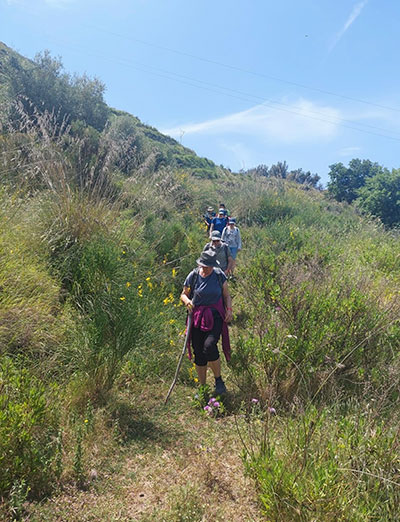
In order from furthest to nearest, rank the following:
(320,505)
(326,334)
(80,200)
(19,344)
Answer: (80,200) < (326,334) < (19,344) < (320,505)

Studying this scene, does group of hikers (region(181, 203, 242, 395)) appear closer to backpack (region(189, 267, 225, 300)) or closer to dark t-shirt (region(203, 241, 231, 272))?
backpack (region(189, 267, 225, 300))

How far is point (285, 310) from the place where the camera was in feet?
13.8

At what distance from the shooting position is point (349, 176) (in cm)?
3822

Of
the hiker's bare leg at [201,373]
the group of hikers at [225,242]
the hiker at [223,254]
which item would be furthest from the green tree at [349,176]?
the hiker's bare leg at [201,373]

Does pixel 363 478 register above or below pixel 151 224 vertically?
below

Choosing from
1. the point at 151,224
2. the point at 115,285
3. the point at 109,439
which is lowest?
the point at 109,439

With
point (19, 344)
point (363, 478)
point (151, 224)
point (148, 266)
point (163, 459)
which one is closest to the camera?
point (363, 478)

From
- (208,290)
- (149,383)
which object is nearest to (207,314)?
(208,290)

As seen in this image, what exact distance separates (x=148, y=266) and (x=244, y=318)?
6.62 ft

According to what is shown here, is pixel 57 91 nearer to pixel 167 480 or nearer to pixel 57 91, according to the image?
pixel 57 91

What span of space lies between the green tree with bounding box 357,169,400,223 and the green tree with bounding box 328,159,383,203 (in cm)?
749

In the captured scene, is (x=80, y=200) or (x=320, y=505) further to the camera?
(x=80, y=200)

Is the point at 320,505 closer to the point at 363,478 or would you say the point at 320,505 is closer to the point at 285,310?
the point at 363,478

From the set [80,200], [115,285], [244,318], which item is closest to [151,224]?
[80,200]
